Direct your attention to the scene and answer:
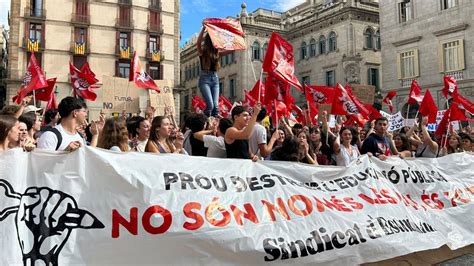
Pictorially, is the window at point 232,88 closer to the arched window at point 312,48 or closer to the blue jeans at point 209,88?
the arched window at point 312,48

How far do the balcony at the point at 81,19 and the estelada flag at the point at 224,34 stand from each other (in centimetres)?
3179

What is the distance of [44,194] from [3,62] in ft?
206

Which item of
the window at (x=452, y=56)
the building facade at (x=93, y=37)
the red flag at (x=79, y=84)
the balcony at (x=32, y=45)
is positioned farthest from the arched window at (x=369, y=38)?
the red flag at (x=79, y=84)

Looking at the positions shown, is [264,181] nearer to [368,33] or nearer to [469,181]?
[469,181]

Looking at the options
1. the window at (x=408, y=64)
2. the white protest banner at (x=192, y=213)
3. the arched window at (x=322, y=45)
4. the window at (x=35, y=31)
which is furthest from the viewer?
the arched window at (x=322, y=45)

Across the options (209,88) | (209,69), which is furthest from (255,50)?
(209,69)

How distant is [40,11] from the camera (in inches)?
1373

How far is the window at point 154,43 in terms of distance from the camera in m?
37.8

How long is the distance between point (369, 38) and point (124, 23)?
2216 cm

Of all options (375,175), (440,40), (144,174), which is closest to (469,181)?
(375,175)

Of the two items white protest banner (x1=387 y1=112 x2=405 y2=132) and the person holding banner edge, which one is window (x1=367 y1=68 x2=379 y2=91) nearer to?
white protest banner (x1=387 y1=112 x2=405 y2=132)

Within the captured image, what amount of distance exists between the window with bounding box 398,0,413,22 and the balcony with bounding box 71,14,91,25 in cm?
2491

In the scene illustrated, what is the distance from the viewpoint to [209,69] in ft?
24.8

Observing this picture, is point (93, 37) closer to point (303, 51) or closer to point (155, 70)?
point (155, 70)
